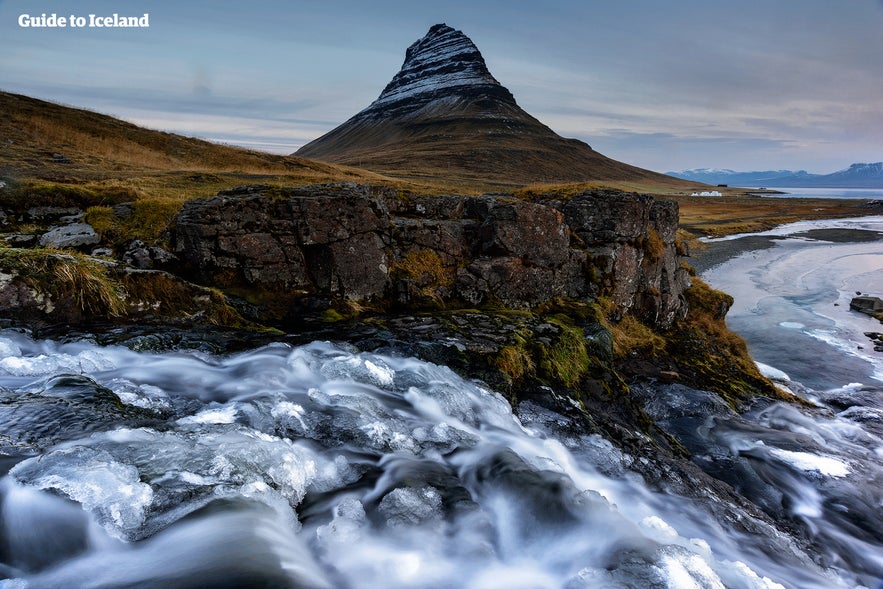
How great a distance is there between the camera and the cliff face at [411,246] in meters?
11.9

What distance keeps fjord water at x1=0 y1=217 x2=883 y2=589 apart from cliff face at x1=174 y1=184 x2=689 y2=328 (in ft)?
10.9

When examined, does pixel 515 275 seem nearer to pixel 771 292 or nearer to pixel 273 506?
pixel 273 506

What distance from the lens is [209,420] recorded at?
642 centimetres

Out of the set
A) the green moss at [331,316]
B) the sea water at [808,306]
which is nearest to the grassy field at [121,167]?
the green moss at [331,316]

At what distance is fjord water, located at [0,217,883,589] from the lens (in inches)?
162

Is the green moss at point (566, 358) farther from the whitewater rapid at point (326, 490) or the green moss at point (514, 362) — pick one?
A: the whitewater rapid at point (326, 490)

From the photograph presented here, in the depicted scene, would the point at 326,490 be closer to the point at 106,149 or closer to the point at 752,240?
the point at 106,149

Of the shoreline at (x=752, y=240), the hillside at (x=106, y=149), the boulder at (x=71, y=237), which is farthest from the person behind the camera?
the shoreline at (x=752, y=240)

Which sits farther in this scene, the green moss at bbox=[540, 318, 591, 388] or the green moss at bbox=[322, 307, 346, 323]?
the green moss at bbox=[322, 307, 346, 323]

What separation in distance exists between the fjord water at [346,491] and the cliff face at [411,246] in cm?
333

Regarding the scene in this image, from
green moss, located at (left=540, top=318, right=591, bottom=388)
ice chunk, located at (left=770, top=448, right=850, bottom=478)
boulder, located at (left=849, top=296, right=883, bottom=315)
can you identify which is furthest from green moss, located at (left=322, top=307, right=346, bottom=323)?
boulder, located at (left=849, top=296, right=883, bottom=315)

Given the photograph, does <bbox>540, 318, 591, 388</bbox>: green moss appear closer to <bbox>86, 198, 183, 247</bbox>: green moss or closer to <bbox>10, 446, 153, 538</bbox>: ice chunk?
<bbox>10, 446, 153, 538</bbox>: ice chunk

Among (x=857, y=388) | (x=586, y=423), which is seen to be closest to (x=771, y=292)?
(x=857, y=388)

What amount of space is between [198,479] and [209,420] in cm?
180
